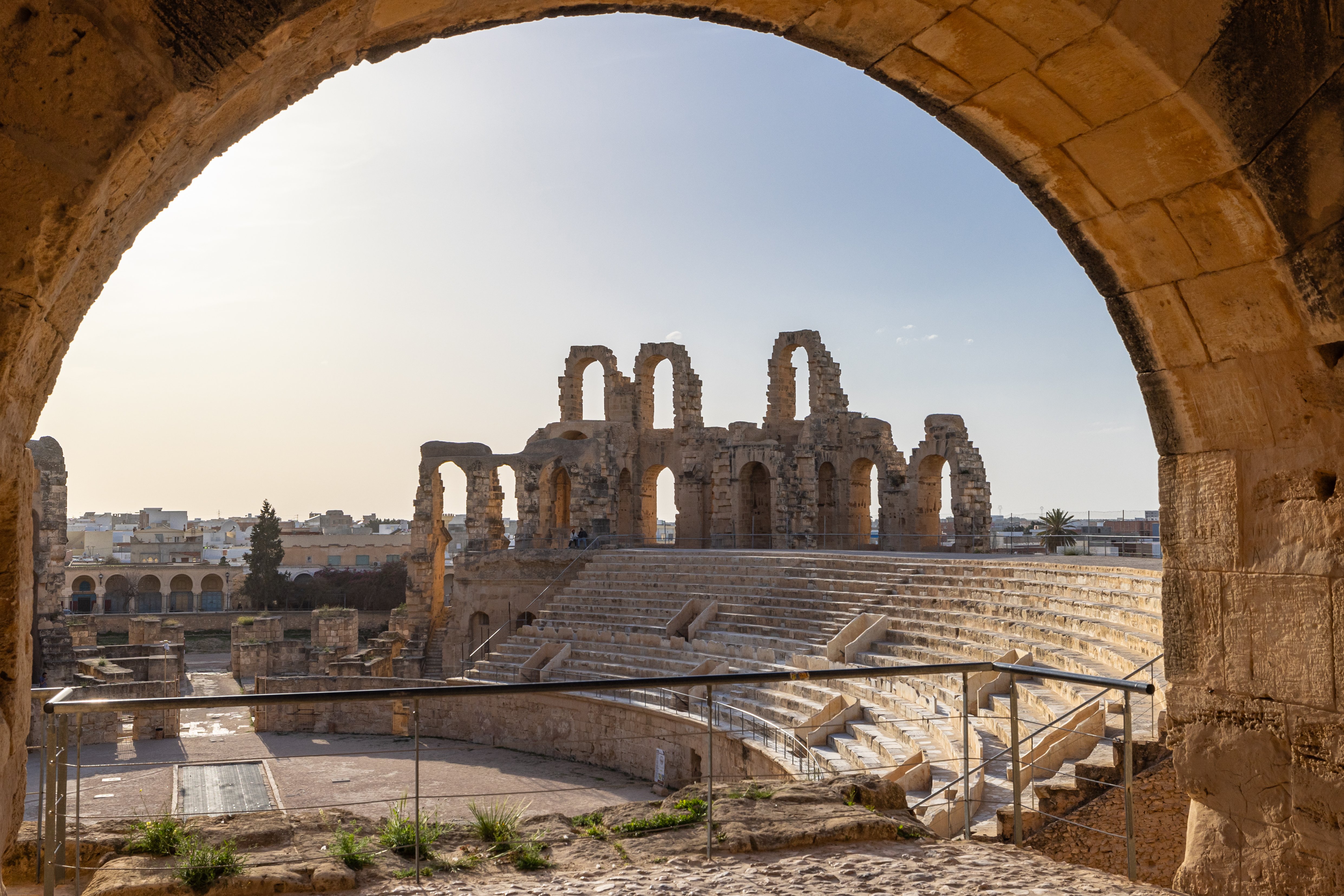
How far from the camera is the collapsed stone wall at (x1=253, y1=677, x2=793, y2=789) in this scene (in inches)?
646

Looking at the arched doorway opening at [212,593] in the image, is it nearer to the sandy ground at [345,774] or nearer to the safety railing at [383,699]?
the sandy ground at [345,774]

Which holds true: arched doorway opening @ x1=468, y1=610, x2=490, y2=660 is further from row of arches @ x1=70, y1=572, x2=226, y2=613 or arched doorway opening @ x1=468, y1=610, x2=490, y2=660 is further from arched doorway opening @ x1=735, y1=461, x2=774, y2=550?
row of arches @ x1=70, y1=572, x2=226, y2=613

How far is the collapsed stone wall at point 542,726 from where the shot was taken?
16.4m

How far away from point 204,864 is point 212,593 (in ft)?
192

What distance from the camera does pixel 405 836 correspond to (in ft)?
15.1

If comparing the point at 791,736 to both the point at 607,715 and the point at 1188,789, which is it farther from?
the point at 1188,789

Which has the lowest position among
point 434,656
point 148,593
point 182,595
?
point 434,656

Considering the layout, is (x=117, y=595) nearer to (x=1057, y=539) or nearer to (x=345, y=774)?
(x=345, y=774)

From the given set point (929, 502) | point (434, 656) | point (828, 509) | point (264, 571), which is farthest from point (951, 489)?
point (264, 571)

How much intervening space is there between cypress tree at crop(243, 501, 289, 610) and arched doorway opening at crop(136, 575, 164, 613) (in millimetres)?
9265

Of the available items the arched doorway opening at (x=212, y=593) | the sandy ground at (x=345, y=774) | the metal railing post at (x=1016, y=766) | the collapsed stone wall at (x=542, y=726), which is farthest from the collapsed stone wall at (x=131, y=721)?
the arched doorway opening at (x=212, y=593)

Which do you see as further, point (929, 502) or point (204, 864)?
point (929, 502)

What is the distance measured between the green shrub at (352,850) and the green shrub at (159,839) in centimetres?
64

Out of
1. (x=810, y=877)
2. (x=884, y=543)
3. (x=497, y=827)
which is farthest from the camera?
(x=884, y=543)
